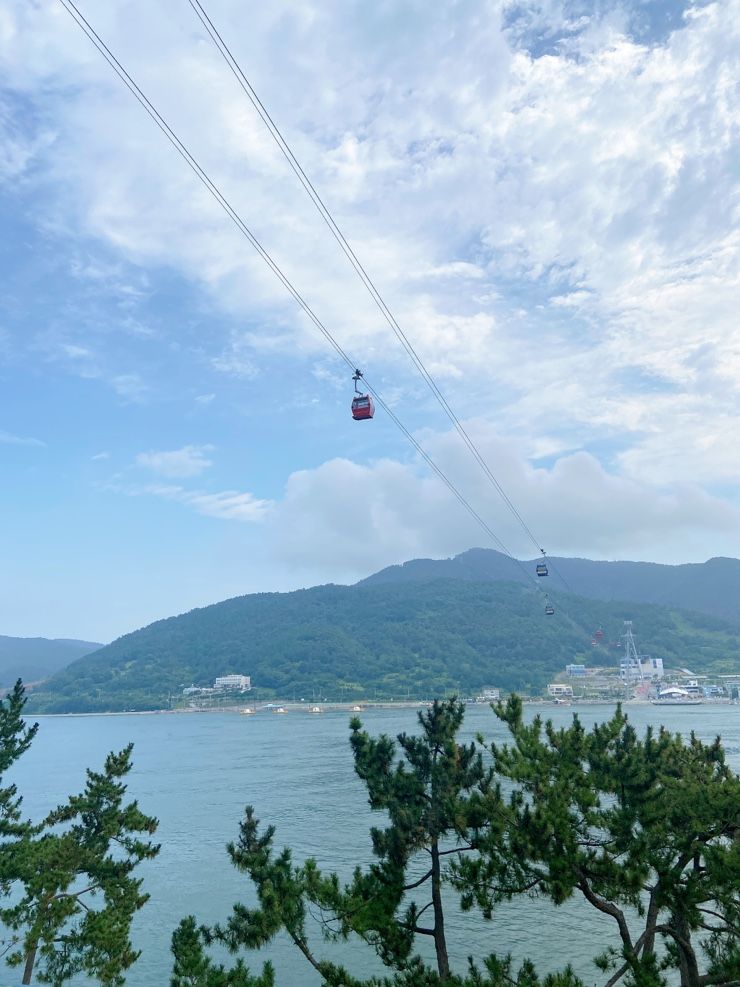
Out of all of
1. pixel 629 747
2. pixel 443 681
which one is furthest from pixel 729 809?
pixel 443 681

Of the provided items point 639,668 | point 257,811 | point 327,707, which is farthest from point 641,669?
point 257,811

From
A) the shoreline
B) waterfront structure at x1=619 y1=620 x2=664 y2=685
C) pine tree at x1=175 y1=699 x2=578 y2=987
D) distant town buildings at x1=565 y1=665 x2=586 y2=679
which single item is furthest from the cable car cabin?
distant town buildings at x1=565 y1=665 x2=586 y2=679

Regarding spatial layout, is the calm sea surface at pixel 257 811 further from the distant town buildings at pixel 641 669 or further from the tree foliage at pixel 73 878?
the distant town buildings at pixel 641 669

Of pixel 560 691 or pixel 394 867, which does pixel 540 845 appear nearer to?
pixel 394 867

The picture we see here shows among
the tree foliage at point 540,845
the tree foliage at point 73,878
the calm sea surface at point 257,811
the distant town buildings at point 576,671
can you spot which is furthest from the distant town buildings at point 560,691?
the tree foliage at point 540,845

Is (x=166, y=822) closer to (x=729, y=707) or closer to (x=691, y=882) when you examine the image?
(x=691, y=882)

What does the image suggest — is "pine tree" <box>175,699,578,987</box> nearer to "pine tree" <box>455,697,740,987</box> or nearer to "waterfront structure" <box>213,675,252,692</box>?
"pine tree" <box>455,697,740,987</box>
